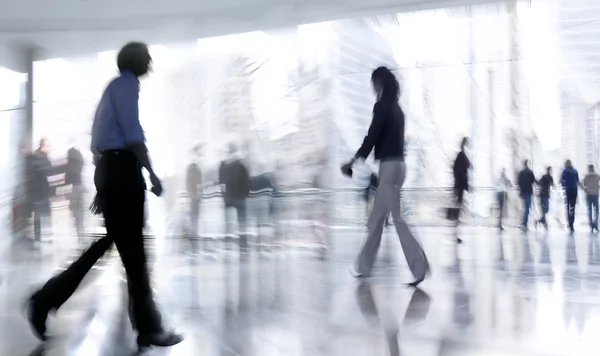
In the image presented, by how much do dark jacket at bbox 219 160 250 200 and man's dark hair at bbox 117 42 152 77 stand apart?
2.75 metres

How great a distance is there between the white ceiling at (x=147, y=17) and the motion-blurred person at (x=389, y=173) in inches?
86.8

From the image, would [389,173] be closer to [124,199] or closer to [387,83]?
[387,83]

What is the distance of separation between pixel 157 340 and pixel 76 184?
4019mm

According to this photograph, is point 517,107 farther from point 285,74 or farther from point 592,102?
point 285,74

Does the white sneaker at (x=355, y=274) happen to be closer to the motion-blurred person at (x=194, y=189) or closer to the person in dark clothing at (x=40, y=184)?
the motion-blurred person at (x=194, y=189)

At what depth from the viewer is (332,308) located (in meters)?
2.19

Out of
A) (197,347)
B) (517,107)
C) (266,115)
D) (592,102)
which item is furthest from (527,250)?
(592,102)

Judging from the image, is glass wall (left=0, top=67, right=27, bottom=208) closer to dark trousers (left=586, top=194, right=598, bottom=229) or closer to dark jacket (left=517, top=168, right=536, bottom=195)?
dark jacket (left=517, top=168, right=536, bottom=195)

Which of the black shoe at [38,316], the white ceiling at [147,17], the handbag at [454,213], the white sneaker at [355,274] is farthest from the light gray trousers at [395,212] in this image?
the handbag at [454,213]

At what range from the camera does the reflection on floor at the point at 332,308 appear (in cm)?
165

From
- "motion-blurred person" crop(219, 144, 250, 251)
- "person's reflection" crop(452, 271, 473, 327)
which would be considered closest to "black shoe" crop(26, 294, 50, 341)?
"person's reflection" crop(452, 271, 473, 327)

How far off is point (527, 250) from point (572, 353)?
3.06 meters

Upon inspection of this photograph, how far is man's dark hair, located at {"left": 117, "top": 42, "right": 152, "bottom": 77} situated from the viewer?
178 cm

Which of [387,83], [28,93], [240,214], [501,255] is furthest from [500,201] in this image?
[28,93]
